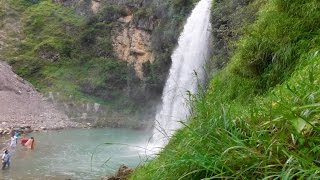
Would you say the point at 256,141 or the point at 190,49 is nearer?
the point at 256,141

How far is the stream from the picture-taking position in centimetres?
1410

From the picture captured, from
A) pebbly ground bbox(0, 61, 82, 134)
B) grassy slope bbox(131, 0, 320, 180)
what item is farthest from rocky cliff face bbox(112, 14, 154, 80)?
grassy slope bbox(131, 0, 320, 180)

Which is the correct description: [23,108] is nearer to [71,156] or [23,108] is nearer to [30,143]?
[30,143]

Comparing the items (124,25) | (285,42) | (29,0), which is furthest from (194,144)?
(29,0)

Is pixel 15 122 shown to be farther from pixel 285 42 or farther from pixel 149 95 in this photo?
pixel 285 42

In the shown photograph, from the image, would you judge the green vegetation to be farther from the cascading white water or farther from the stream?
the cascading white water

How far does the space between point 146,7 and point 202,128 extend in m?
33.0

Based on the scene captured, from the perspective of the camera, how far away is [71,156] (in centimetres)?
1833

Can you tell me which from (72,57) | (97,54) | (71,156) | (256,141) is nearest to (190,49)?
(71,156)

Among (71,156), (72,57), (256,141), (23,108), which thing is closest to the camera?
(256,141)

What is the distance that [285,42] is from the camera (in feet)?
13.5

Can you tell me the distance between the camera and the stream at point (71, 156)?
14102mm

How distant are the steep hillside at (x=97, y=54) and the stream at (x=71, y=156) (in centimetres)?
579

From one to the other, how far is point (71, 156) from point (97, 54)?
70.8 feet
